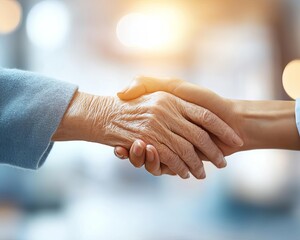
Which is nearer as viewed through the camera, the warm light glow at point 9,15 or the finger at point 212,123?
the finger at point 212,123

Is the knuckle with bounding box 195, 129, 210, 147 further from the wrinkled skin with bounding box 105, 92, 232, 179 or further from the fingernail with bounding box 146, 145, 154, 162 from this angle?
the fingernail with bounding box 146, 145, 154, 162

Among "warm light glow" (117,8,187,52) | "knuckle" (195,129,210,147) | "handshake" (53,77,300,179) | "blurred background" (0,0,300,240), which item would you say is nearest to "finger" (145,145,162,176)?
"handshake" (53,77,300,179)

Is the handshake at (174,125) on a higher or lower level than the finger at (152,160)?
higher

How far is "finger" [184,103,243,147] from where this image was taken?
1.20 metres

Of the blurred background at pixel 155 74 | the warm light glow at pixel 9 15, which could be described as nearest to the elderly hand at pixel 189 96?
the blurred background at pixel 155 74

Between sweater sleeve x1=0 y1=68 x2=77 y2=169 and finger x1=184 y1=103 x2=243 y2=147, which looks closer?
sweater sleeve x1=0 y1=68 x2=77 y2=169

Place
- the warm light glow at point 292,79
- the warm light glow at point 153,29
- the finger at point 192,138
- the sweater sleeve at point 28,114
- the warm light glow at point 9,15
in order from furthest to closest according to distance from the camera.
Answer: the warm light glow at point 153,29
the warm light glow at point 9,15
the warm light glow at point 292,79
the finger at point 192,138
the sweater sleeve at point 28,114

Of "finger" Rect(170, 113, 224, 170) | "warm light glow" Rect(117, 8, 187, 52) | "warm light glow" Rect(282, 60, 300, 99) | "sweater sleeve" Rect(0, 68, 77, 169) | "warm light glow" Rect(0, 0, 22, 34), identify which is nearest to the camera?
"sweater sleeve" Rect(0, 68, 77, 169)

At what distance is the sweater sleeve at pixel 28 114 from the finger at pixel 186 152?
323 mm

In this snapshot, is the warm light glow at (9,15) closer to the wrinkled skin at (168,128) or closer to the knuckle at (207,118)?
the wrinkled skin at (168,128)

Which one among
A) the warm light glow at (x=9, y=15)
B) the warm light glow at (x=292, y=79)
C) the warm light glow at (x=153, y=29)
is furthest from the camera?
the warm light glow at (x=153, y=29)

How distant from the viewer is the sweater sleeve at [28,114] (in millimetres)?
1086

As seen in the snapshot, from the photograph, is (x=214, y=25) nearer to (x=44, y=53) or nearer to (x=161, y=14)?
(x=161, y=14)

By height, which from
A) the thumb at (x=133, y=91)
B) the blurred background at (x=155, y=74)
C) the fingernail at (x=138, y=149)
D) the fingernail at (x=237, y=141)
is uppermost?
the thumb at (x=133, y=91)
